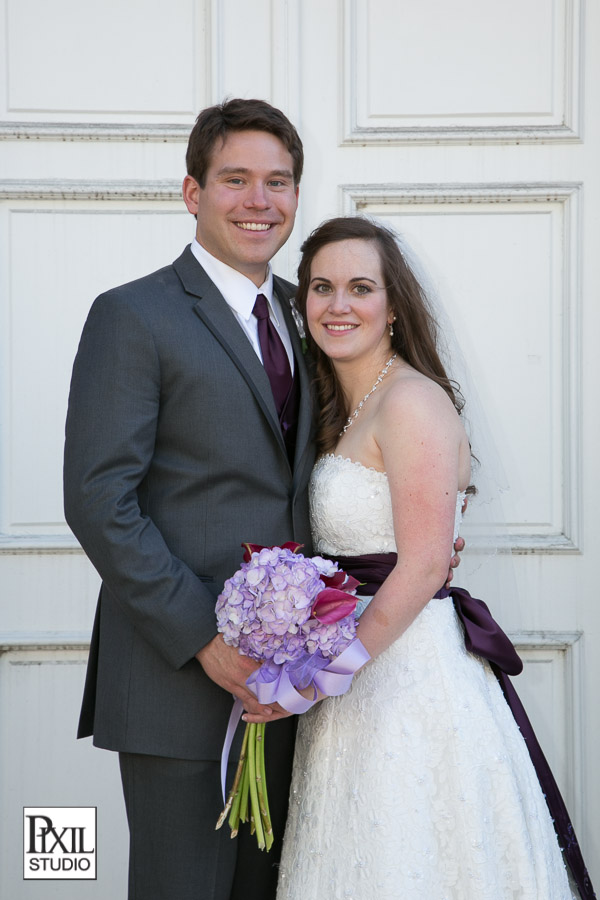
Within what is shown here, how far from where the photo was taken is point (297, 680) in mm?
1840

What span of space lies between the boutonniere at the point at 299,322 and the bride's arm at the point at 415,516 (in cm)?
43

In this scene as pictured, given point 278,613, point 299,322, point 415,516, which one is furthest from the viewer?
point 299,322

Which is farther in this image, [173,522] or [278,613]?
[173,522]

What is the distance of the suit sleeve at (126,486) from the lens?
6.39 feet

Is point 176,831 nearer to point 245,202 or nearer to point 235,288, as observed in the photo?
point 235,288

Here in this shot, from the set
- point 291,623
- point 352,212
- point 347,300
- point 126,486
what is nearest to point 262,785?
point 291,623

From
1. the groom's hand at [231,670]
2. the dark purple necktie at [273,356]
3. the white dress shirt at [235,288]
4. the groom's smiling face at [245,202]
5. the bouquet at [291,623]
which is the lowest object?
the groom's hand at [231,670]

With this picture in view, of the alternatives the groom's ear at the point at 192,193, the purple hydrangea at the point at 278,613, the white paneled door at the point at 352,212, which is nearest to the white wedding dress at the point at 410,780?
the purple hydrangea at the point at 278,613

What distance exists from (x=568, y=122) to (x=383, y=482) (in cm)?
151

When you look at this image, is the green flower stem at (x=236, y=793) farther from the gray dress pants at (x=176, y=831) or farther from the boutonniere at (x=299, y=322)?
the boutonniere at (x=299, y=322)

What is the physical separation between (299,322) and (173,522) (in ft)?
2.30

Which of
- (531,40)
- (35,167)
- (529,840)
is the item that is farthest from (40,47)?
(529,840)

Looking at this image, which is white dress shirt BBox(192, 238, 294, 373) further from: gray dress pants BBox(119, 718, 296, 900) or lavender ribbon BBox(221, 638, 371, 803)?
gray dress pants BBox(119, 718, 296, 900)

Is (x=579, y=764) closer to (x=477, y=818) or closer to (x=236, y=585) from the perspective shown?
(x=477, y=818)
